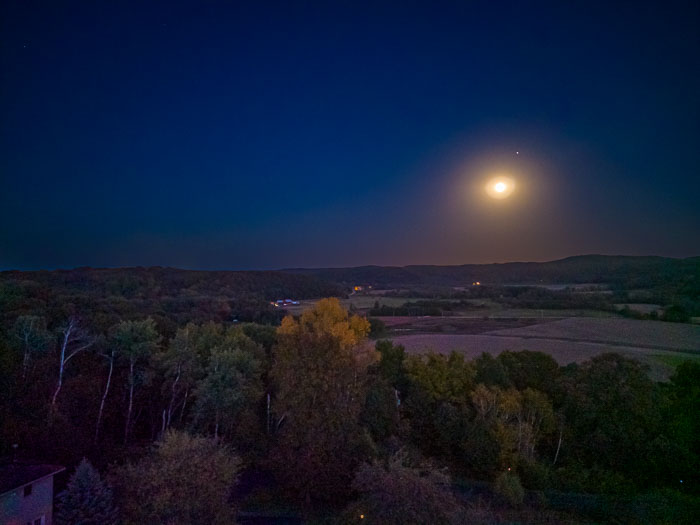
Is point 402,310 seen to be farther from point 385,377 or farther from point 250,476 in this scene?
point 250,476

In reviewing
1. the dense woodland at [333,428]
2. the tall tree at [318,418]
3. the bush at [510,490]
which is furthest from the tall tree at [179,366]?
the bush at [510,490]

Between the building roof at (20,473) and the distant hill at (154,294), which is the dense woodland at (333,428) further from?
the building roof at (20,473)

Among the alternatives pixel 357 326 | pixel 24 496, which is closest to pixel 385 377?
pixel 357 326

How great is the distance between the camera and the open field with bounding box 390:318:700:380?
2445 cm

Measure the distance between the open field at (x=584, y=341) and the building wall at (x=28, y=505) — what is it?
20.8 meters

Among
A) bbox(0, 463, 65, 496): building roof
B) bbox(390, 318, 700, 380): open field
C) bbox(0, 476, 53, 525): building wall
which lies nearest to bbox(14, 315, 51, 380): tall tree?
bbox(0, 463, 65, 496): building roof

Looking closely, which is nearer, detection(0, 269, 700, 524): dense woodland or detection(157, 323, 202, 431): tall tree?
detection(0, 269, 700, 524): dense woodland

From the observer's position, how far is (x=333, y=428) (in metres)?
15.2

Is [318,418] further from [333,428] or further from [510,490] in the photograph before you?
[510,490]

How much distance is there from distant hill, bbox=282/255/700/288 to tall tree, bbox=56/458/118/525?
90.2 ft

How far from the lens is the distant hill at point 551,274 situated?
23.0 metres

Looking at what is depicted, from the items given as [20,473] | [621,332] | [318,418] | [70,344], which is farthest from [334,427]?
[621,332]

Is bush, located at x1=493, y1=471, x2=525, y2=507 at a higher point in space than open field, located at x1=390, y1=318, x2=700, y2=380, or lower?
lower

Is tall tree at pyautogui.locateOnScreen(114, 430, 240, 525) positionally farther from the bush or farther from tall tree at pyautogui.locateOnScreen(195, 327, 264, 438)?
the bush
